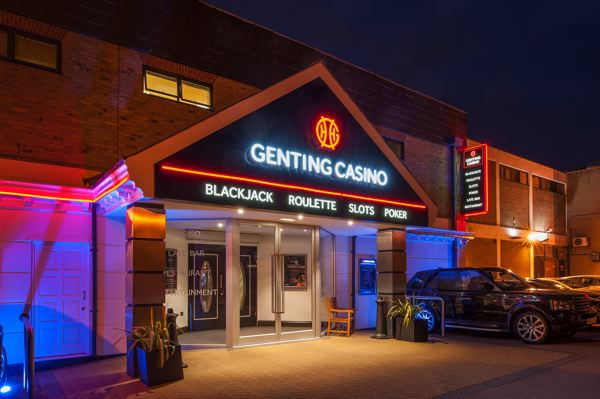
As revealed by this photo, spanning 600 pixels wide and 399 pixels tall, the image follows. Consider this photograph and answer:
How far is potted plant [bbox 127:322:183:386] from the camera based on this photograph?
8.47m

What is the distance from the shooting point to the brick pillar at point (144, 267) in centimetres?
907

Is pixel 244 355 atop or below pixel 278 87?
below

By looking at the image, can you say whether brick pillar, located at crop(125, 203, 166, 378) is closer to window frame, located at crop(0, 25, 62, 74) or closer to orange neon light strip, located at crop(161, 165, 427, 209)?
orange neon light strip, located at crop(161, 165, 427, 209)

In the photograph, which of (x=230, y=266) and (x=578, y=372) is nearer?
(x=578, y=372)

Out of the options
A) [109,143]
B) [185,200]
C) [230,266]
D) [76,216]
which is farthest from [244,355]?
[109,143]

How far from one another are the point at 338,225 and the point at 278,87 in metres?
3.84

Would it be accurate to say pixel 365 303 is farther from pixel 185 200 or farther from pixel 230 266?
pixel 185 200

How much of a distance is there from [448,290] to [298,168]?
6023mm

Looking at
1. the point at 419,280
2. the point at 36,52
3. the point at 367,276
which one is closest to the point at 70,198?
the point at 36,52

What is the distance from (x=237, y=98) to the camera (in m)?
13.5

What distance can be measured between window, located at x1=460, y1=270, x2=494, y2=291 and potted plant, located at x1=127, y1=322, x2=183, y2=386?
8.46 metres

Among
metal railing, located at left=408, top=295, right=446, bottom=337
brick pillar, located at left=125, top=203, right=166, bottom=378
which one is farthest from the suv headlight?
brick pillar, located at left=125, top=203, right=166, bottom=378

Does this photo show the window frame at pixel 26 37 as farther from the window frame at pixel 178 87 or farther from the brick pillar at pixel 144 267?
the brick pillar at pixel 144 267

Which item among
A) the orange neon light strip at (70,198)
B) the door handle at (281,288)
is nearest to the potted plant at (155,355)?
the orange neon light strip at (70,198)
